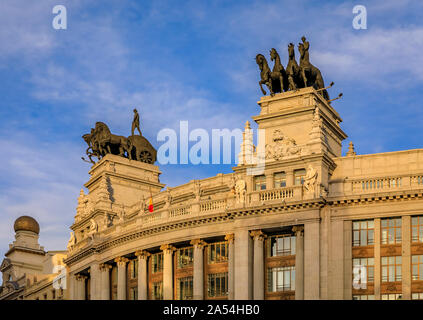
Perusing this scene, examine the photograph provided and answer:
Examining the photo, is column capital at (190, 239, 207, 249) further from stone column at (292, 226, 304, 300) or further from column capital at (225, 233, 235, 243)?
stone column at (292, 226, 304, 300)

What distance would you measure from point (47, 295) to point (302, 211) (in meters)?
54.7

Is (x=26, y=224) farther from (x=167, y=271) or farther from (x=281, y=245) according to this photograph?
(x=281, y=245)

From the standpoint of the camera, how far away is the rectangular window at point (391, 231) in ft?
259

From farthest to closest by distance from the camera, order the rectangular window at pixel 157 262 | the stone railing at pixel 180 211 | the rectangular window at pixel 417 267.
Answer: the rectangular window at pixel 157 262 → the stone railing at pixel 180 211 → the rectangular window at pixel 417 267

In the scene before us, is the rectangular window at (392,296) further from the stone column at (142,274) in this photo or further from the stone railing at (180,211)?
the stone column at (142,274)

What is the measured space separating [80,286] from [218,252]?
1090 inches

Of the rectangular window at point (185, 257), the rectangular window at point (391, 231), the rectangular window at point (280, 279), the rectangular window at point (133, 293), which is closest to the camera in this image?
the rectangular window at point (391, 231)

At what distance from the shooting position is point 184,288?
300 ft

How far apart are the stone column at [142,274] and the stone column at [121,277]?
3.32m

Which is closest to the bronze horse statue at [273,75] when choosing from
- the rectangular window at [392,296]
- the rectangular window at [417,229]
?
the rectangular window at [417,229]

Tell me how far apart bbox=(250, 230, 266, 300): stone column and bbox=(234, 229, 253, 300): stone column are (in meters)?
0.55

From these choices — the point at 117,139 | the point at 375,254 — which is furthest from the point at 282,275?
the point at 117,139

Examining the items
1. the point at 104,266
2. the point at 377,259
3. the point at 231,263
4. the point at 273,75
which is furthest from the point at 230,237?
the point at 104,266
